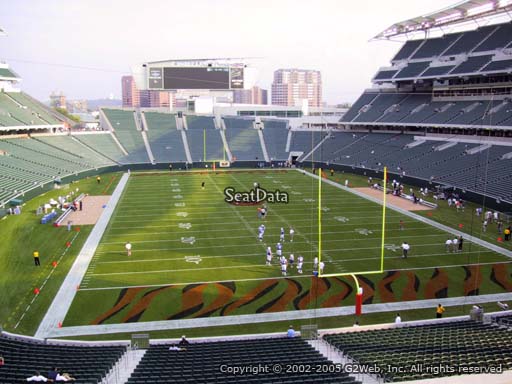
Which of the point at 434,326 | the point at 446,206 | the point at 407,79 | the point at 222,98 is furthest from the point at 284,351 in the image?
the point at 222,98

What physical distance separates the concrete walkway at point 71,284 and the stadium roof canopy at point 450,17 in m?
30.9

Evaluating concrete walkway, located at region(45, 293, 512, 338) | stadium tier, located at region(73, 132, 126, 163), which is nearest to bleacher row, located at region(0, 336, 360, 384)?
concrete walkway, located at region(45, 293, 512, 338)

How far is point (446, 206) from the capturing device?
29.6m

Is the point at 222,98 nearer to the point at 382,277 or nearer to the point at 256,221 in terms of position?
the point at 256,221

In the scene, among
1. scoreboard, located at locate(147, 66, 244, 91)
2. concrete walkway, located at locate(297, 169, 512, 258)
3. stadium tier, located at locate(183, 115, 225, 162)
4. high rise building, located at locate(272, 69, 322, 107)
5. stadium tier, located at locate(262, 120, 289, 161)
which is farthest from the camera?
high rise building, located at locate(272, 69, 322, 107)

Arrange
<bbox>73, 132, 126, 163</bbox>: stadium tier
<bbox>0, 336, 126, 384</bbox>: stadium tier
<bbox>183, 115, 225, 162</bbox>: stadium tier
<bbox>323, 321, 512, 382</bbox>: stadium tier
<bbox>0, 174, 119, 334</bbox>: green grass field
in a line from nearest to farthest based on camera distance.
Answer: <bbox>323, 321, 512, 382</bbox>: stadium tier, <bbox>0, 336, 126, 384</bbox>: stadium tier, <bbox>0, 174, 119, 334</bbox>: green grass field, <bbox>73, 132, 126, 163</bbox>: stadium tier, <bbox>183, 115, 225, 162</bbox>: stadium tier

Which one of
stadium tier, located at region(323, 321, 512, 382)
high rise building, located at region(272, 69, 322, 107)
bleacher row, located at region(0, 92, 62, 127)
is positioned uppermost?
high rise building, located at region(272, 69, 322, 107)

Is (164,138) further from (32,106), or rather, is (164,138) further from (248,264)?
(248,264)

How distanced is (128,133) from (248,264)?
130 feet

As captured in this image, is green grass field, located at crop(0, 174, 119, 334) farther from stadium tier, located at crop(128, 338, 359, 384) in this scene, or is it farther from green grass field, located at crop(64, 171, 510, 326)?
stadium tier, located at crop(128, 338, 359, 384)

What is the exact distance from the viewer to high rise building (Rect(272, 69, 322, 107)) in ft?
615

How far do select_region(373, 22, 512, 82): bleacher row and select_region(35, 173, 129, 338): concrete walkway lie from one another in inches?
1244

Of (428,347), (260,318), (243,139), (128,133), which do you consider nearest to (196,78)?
(243,139)

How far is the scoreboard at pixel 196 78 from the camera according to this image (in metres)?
54.8
